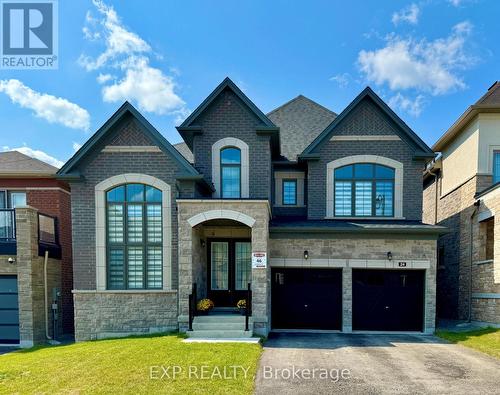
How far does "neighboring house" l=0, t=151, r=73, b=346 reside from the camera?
37.9 ft

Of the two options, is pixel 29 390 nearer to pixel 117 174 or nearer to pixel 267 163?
pixel 117 174

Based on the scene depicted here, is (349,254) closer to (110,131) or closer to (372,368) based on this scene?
(372,368)

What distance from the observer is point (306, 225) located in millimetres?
11852

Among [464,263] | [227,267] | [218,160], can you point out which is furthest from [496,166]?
[227,267]

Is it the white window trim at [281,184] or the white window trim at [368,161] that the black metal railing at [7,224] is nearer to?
the white window trim at [281,184]

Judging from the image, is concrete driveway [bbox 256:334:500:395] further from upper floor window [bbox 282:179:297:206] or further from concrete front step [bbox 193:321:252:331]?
upper floor window [bbox 282:179:297:206]

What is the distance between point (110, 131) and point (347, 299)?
10.4m

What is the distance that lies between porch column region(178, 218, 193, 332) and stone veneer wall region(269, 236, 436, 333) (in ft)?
10.2

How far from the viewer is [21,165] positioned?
1386cm

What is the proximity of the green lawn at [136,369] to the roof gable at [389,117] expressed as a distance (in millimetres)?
8264

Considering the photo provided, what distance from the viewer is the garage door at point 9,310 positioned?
40.1ft

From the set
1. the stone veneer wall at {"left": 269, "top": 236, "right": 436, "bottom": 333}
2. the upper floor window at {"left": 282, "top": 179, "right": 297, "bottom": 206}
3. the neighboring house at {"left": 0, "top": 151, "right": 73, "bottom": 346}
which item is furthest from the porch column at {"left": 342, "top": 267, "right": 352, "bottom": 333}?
the neighboring house at {"left": 0, "top": 151, "right": 73, "bottom": 346}

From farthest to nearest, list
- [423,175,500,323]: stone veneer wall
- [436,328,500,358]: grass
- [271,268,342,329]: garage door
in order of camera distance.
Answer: [423,175,500,323]: stone veneer wall
[271,268,342,329]: garage door
[436,328,500,358]: grass

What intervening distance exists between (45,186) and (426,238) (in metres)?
15.1
